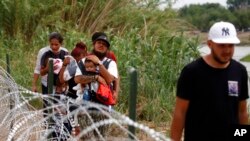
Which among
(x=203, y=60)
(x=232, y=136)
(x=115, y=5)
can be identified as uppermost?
(x=115, y=5)

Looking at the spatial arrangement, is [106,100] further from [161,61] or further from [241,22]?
[241,22]

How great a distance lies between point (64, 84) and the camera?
6.49m

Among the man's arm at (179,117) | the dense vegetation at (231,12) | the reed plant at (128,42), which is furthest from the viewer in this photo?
the dense vegetation at (231,12)

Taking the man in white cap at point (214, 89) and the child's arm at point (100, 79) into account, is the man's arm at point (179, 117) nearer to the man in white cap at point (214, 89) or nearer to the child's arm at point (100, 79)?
the man in white cap at point (214, 89)

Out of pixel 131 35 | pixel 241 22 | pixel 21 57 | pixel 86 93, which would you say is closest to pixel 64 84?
pixel 86 93

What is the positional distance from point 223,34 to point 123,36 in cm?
839

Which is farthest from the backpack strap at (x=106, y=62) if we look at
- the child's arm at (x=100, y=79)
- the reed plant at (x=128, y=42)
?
the reed plant at (x=128, y=42)

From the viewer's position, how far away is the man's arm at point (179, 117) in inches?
154

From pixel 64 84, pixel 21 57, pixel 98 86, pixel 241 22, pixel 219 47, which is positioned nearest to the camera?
pixel 219 47

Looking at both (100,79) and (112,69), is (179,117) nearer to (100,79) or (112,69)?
(100,79)

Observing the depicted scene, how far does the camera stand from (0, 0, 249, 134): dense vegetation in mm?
9195

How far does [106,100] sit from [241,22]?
28.2 m

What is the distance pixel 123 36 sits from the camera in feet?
40.0

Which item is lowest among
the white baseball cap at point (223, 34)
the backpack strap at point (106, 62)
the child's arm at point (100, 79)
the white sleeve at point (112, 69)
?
the child's arm at point (100, 79)
